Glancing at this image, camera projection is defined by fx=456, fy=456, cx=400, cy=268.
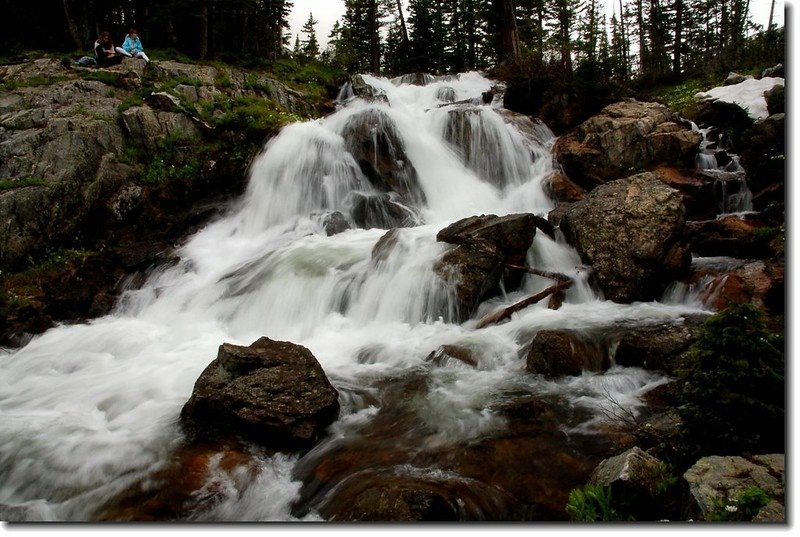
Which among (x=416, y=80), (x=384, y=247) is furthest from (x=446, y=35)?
(x=384, y=247)

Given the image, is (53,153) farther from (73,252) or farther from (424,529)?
(424,529)

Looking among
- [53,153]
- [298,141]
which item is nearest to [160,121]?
[53,153]

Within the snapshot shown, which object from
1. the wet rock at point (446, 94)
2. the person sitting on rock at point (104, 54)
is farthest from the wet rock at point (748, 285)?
the person sitting on rock at point (104, 54)

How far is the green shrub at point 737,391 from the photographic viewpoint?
2588mm

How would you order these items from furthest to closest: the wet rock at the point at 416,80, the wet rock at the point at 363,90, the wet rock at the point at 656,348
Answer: the wet rock at the point at 416,80 < the wet rock at the point at 363,90 < the wet rock at the point at 656,348

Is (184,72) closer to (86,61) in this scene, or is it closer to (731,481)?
(86,61)

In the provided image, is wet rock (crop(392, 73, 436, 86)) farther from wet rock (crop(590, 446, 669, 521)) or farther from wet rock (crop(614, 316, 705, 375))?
wet rock (crop(590, 446, 669, 521))

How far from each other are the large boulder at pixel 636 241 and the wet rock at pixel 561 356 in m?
1.81

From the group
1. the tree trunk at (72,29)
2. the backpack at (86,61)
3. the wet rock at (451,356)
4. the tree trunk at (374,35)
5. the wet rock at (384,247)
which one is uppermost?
the tree trunk at (374,35)

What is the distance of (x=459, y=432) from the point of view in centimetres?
427

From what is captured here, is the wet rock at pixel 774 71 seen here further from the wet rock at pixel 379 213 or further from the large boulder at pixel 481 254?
the wet rock at pixel 379 213

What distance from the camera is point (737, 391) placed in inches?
104

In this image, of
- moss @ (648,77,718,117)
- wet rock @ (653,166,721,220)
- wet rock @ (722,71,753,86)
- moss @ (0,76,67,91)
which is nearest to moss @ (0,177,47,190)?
moss @ (0,76,67,91)

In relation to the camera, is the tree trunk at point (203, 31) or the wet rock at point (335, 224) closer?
the wet rock at point (335, 224)
